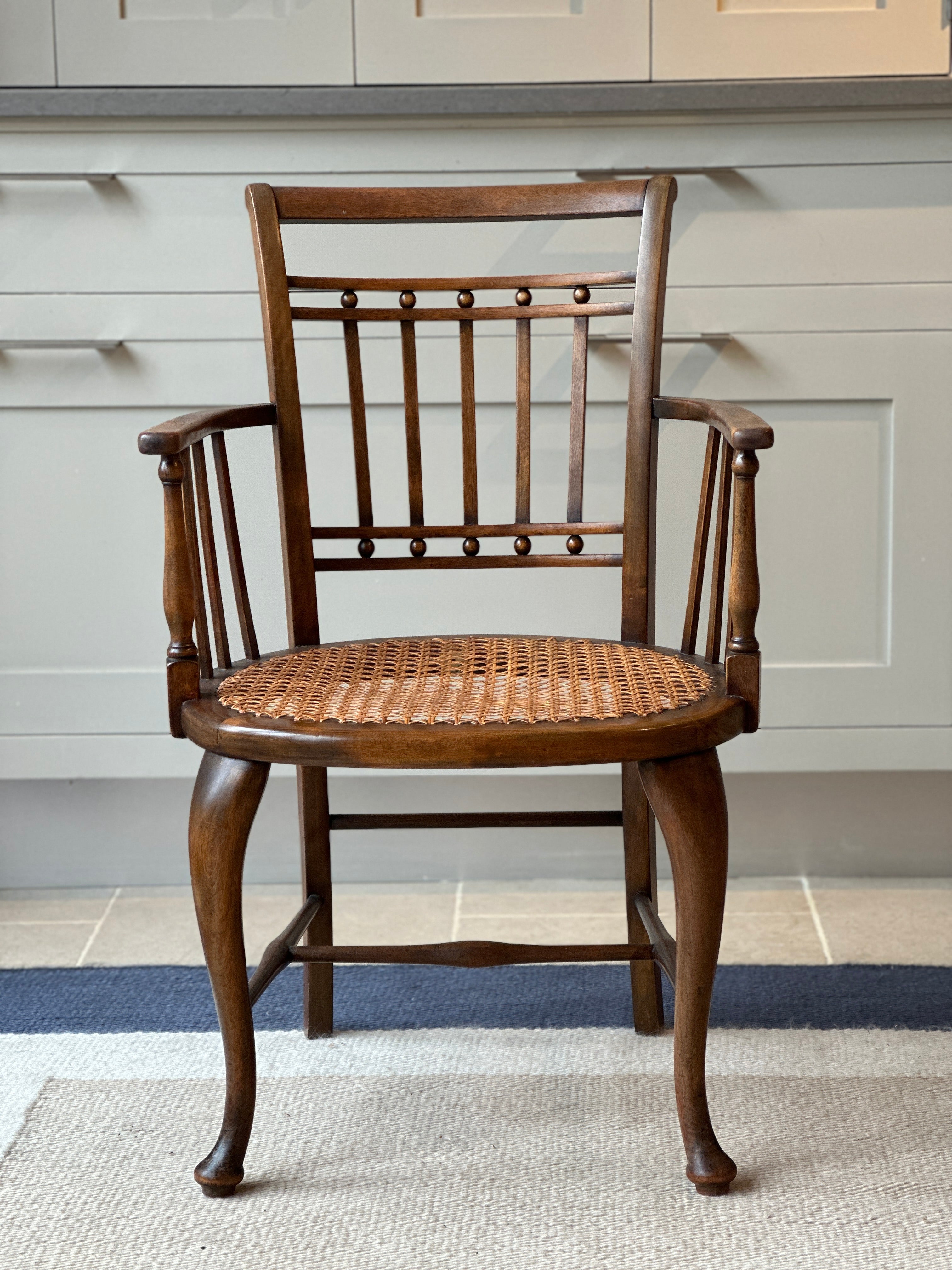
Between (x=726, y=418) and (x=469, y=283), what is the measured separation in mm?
365

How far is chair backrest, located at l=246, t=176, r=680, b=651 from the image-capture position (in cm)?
123

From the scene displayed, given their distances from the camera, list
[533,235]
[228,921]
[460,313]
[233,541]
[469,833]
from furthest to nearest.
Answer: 1. [469,833]
2. [533,235]
3. [460,313]
4. [233,541]
5. [228,921]

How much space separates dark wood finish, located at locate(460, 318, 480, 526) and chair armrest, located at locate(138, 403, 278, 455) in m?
0.19

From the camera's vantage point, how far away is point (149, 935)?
5.39 ft

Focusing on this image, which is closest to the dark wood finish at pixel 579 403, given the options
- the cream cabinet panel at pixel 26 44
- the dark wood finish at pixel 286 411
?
the dark wood finish at pixel 286 411

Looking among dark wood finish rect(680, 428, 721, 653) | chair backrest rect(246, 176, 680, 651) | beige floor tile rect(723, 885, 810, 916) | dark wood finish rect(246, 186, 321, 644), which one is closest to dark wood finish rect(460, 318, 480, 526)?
chair backrest rect(246, 176, 680, 651)

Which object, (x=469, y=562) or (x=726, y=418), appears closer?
(x=726, y=418)

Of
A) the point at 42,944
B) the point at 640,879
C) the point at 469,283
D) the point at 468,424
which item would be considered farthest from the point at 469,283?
the point at 42,944

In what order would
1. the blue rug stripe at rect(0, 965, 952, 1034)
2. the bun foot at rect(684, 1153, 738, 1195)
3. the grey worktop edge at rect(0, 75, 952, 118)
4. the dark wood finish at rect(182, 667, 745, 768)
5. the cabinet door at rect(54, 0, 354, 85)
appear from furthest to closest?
the cabinet door at rect(54, 0, 354, 85)
the grey worktop edge at rect(0, 75, 952, 118)
the blue rug stripe at rect(0, 965, 952, 1034)
the bun foot at rect(684, 1153, 738, 1195)
the dark wood finish at rect(182, 667, 745, 768)

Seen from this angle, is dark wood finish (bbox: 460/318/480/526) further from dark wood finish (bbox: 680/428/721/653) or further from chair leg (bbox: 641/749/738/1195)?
chair leg (bbox: 641/749/738/1195)

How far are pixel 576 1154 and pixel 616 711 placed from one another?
16.9 inches

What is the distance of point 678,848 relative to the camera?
0.99 m

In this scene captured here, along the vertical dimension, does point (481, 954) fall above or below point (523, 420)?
below

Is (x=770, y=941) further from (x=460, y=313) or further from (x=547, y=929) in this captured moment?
(x=460, y=313)
